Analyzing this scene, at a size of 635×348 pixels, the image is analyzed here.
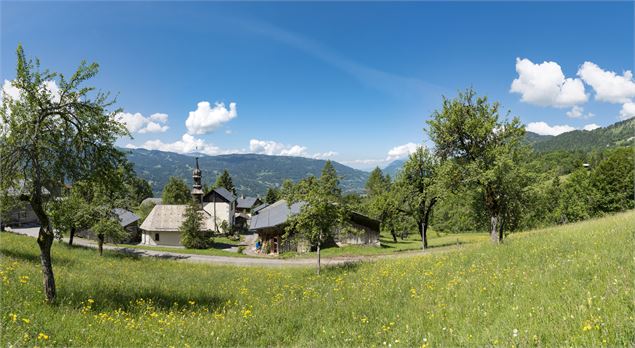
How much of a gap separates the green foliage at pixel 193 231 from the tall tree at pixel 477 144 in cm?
4504

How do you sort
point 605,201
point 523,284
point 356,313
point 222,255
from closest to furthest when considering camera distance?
1. point 523,284
2. point 356,313
3. point 222,255
4. point 605,201

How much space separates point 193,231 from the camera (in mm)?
53469

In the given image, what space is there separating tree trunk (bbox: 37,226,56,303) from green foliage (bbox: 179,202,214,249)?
46165mm

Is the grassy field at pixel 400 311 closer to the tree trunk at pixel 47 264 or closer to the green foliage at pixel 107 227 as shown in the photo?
the tree trunk at pixel 47 264

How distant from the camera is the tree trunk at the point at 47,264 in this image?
9.38 meters

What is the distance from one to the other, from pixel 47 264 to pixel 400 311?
444 inches

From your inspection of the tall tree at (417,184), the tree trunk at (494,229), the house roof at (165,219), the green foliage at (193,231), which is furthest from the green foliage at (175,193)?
the tree trunk at (494,229)

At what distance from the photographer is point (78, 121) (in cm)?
992

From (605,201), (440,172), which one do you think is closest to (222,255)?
(440,172)

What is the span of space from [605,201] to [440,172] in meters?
56.6

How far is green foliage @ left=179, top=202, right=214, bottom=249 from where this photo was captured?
53125mm

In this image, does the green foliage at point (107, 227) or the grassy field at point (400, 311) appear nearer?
the grassy field at point (400, 311)

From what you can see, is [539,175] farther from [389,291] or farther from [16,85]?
[16,85]

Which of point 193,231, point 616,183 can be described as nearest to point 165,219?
point 193,231
